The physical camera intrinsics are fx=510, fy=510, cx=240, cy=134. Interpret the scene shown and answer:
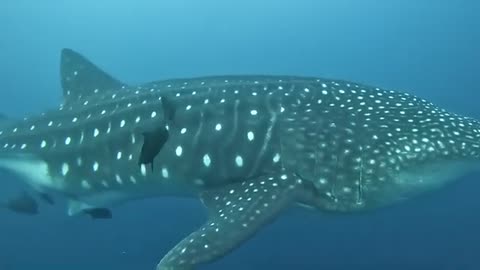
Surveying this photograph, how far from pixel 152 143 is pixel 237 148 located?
0.86 meters

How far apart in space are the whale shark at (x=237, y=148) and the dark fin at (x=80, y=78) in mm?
21

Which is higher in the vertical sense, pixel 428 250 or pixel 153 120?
pixel 153 120

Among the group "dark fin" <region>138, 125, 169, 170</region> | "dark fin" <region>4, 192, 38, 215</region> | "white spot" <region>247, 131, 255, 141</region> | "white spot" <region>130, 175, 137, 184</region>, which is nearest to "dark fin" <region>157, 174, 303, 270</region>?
"white spot" <region>247, 131, 255, 141</region>

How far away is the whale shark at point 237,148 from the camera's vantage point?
4.62 meters

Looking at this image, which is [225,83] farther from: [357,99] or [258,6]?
[258,6]

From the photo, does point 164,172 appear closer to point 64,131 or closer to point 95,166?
point 95,166

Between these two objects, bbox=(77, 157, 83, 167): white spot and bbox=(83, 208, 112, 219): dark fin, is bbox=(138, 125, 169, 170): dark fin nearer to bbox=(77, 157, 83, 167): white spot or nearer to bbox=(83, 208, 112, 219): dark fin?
bbox=(77, 157, 83, 167): white spot

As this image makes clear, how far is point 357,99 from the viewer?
5309 mm

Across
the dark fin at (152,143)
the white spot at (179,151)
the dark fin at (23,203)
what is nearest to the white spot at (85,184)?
the dark fin at (152,143)

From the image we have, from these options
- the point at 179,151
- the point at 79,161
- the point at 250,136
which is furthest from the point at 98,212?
the point at 250,136

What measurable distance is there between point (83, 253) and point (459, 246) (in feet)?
22.4

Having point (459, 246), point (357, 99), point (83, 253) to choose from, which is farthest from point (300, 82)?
point (83, 253)

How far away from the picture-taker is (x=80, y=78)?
22.3 ft

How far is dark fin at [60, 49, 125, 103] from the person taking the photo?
6.67 metres
